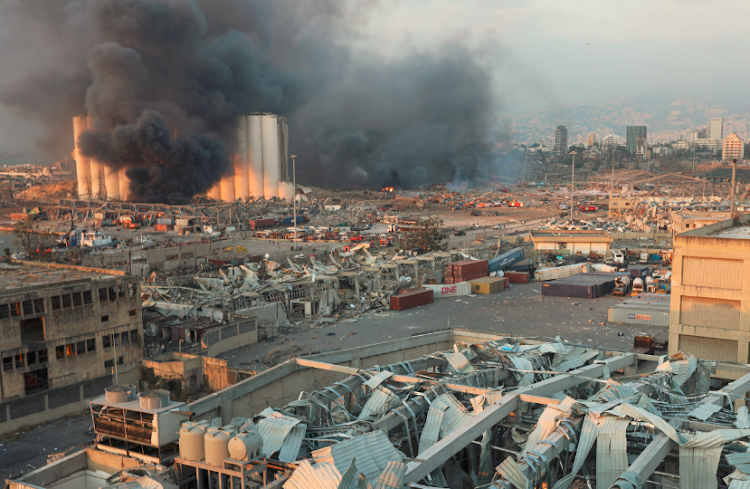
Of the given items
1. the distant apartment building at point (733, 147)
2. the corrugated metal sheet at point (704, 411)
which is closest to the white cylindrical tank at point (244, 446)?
the corrugated metal sheet at point (704, 411)

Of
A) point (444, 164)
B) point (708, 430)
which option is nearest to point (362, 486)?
point (708, 430)

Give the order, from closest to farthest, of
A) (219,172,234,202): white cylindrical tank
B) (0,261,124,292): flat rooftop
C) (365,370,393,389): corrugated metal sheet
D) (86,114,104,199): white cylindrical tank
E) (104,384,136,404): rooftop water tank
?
(104,384,136,404): rooftop water tank
(365,370,393,389): corrugated metal sheet
(0,261,124,292): flat rooftop
(86,114,104,199): white cylindrical tank
(219,172,234,202): white cylindrical tank

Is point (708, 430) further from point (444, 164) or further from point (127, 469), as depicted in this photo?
point (444, 164)

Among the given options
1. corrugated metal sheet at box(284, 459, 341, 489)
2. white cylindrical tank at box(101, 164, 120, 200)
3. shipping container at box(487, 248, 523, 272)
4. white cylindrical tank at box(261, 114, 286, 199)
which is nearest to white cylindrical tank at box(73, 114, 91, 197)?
white cylindrical tank at box(101, 164, 120, 200)

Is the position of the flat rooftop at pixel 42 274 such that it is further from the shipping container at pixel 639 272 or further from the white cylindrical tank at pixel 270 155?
the white cylindrical tank at pixel 270 155

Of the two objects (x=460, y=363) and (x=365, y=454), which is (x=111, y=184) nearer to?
(x=460, y=363)

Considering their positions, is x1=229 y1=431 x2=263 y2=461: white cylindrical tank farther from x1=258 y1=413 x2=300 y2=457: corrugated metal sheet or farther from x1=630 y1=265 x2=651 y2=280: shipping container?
x1=630 y1=265 x2=651 y2=280: shipping container
